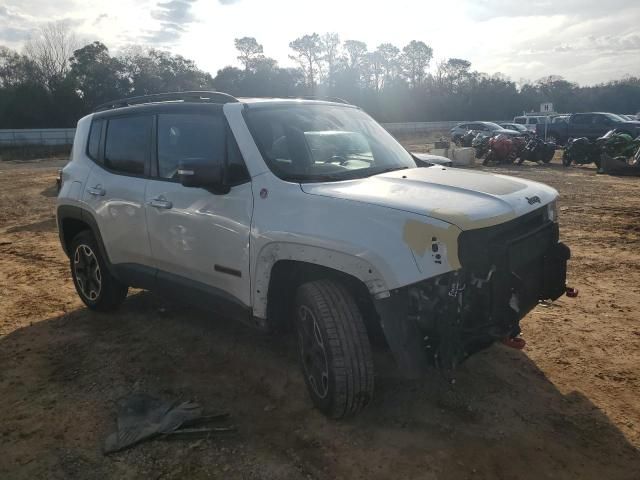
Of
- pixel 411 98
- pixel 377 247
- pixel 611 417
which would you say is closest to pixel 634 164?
pixel 611 417

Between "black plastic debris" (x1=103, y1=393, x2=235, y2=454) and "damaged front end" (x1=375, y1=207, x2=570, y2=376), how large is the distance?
1218 mm

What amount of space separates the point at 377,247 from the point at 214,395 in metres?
1.66

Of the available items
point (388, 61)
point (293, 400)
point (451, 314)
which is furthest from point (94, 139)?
point (388, 61)

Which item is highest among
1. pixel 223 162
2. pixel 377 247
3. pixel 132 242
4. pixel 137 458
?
pixel 223 162

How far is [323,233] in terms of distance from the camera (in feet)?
9.80

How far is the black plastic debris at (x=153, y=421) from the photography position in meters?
3.10

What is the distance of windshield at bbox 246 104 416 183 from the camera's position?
3512 millimetres

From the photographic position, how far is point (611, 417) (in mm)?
3238

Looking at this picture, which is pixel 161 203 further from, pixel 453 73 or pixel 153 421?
pixel 453 73

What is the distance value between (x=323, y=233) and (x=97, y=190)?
2.65m

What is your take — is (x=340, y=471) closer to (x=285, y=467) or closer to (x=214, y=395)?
(x=285, y=467)

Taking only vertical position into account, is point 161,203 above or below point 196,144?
below

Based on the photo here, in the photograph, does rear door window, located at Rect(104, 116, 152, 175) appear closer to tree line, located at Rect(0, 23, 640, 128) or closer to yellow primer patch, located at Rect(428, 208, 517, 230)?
yellow primer patch, located at Rect(428, 208, 517, 230)

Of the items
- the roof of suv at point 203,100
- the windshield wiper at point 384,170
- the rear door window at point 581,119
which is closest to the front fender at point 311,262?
the windshield wiper at point 384,170
